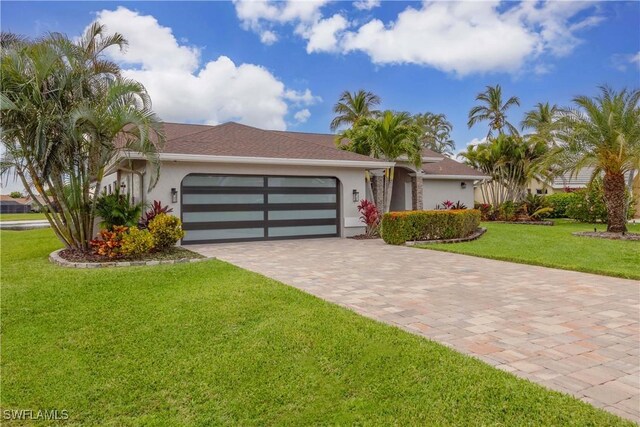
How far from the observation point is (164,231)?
10852 millimetres

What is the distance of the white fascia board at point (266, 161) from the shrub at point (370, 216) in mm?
1440

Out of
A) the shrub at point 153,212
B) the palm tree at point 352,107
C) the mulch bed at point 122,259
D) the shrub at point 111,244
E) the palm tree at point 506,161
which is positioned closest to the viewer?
the shrub at point 111,244

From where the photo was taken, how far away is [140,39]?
487 inches

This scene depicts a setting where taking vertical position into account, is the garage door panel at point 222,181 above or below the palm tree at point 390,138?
below

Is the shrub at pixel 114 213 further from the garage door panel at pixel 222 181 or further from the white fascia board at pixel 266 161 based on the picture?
the garage door panel at pixel 222 181

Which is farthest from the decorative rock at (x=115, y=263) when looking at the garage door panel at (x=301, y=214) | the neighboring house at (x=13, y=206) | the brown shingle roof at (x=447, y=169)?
the neighboring house at (x=13, y=206)

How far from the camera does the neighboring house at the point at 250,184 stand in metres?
A: 13.3

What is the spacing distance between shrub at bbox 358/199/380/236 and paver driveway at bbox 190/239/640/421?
4947 mm

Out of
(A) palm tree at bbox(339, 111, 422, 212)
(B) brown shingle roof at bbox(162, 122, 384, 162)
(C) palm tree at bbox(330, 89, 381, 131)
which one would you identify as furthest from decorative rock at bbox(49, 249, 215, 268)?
(C) palm tree at bbox(330, 89, 381, 131)

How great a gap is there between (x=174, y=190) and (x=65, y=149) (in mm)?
3883

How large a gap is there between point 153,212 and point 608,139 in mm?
14534

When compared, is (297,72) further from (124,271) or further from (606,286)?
(606,286)

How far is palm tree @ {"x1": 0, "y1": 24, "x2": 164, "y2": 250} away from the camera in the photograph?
30.1 feet

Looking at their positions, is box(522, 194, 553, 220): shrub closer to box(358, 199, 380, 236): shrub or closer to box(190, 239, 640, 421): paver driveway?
box(358, 199, 380, 236): shrub
